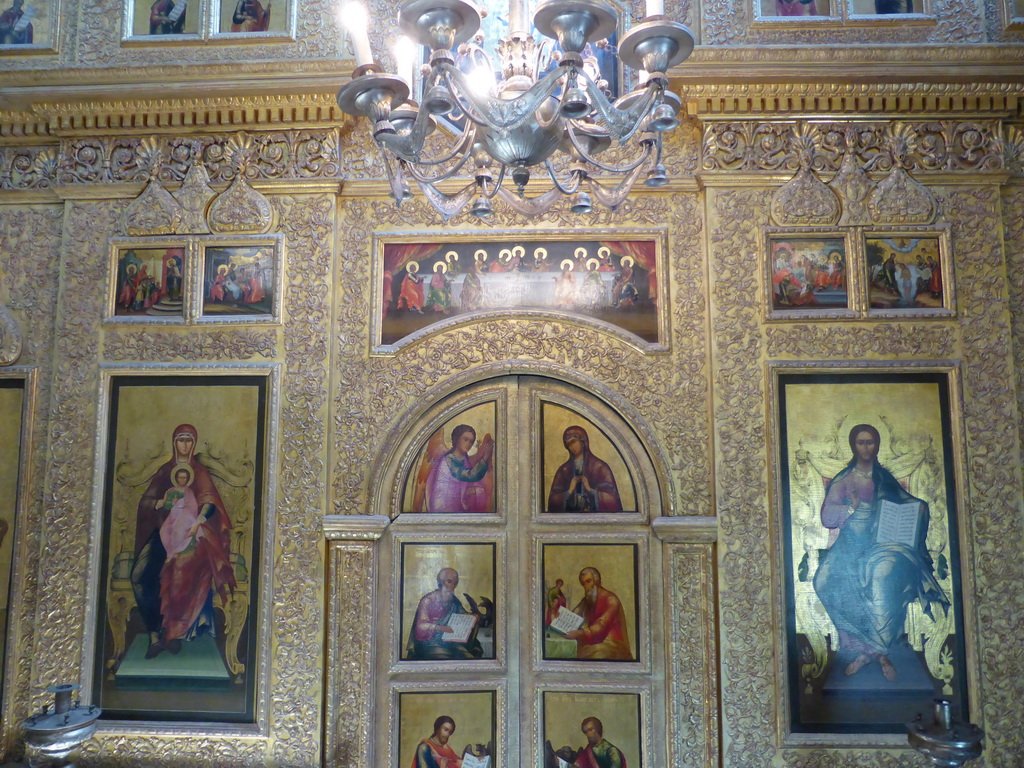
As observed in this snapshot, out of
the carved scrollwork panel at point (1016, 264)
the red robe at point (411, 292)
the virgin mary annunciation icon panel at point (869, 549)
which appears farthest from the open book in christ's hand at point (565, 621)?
the carved scrollwork panel at point (1016, 264)

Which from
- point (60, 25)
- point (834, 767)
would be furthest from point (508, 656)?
point (60, 25)

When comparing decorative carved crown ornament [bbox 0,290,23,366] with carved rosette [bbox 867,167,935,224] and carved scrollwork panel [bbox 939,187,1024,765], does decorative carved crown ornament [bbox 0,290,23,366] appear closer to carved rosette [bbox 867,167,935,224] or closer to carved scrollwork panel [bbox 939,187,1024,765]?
carved rosette [bbox 867,167,935,224]

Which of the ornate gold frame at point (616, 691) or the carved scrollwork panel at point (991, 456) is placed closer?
the carved scrollwork panel at point (991, 456)

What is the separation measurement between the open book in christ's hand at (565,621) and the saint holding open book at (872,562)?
1513 millimetres

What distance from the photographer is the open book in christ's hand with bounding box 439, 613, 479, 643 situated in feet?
16.2

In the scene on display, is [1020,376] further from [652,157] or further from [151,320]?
[151,320]

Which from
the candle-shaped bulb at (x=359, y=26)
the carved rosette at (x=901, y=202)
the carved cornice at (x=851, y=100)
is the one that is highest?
the carved cornice at (x=851, y=100)

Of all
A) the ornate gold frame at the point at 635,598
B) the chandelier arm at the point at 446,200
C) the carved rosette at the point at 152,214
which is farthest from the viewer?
the carved rosette at the point at 152,214

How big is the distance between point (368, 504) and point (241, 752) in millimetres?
1721

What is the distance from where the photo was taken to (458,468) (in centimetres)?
507

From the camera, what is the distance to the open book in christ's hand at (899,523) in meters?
4.68

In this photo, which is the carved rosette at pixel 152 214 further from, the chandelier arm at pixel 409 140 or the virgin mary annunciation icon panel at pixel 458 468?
the chandelier arm at pixel 409 140

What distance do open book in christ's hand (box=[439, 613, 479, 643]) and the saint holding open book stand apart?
221 cm

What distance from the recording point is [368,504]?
4.91m
